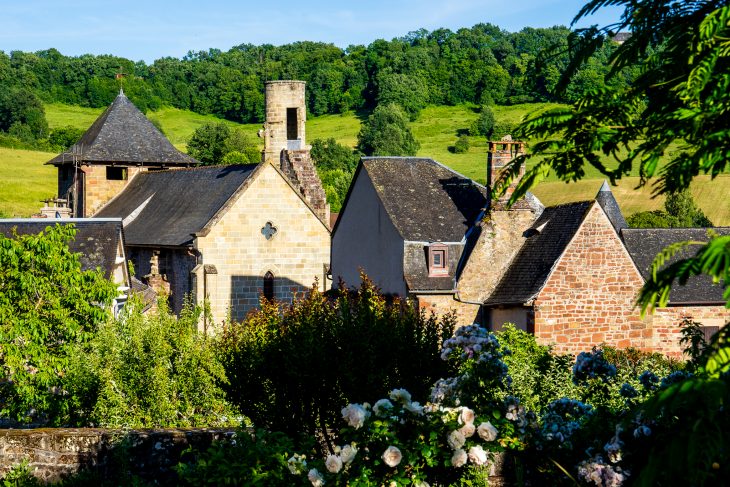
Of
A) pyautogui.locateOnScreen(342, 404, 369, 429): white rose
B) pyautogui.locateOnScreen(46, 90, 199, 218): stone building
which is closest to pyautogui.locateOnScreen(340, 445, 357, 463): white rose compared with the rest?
pyautogui.locateOnScreen(342, 404, 369, 429): white rose

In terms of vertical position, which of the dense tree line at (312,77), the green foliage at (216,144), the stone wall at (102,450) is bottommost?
the stone wall at (102,450)

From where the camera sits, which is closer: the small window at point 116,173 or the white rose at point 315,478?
the white rose at point 315,478

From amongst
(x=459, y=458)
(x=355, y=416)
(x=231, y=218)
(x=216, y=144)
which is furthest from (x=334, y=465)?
(x=216, y=144)

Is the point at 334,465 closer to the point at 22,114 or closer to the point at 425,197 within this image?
the point at 425,197

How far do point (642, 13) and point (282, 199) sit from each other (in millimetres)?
28163

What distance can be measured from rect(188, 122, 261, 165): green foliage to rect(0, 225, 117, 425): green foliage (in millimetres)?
76240

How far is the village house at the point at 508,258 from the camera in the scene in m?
27.2

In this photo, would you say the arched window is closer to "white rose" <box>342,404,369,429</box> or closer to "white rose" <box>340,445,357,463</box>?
"white rose" <box>342,404,369,429</box>

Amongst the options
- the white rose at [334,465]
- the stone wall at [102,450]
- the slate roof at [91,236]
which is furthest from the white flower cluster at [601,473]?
the slate roof at [91,236]

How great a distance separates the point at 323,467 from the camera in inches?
333

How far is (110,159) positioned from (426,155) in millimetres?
60713

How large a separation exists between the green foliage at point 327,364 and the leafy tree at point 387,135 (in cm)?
8920

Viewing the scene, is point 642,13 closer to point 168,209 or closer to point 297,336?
point 297,336

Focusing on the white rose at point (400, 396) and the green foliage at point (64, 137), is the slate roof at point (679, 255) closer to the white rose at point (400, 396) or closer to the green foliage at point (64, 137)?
the white rose at point (400, 396)
